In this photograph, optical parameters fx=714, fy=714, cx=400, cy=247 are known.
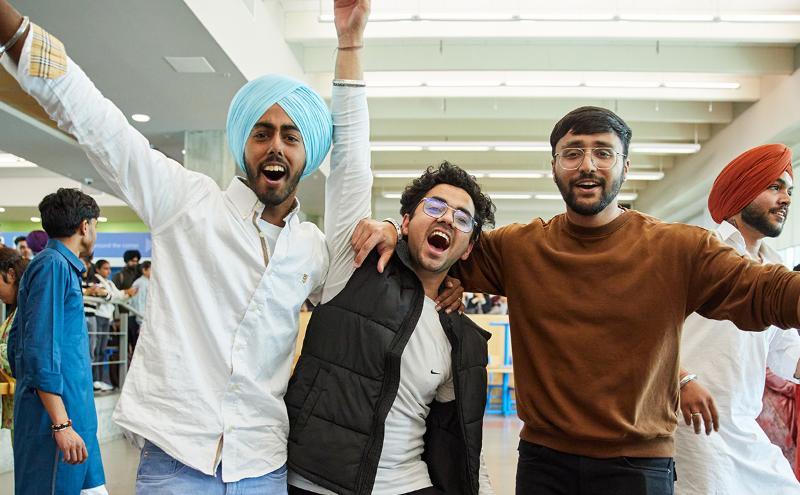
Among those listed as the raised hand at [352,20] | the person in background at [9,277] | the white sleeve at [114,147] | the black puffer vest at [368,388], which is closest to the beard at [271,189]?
the white sleeve at [114,147]

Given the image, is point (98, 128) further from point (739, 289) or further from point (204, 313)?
point (739, 289)

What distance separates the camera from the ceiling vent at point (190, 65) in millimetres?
7742

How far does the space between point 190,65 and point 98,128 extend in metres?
6.85

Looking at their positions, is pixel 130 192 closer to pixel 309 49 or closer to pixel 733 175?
pixel 733 175

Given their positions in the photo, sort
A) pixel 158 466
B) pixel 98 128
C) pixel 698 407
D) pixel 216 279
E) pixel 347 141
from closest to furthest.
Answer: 1. pixel 98 128
2. pixel 158 466
3. pixel 216 279
4. pixel 347 141
5. pixel 698 407

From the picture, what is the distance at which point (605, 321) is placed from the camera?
2.06 meters

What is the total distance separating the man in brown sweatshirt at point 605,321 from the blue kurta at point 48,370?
185 centimetres

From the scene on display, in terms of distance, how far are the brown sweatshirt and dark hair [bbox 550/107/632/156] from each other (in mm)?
262

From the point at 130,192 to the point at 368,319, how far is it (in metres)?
0.71

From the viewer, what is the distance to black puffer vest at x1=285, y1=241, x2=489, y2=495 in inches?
72.6

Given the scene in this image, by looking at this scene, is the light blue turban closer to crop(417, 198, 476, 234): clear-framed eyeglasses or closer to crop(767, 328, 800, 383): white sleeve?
crop(417, 198, 476, 234): clear-framed eyeglasses

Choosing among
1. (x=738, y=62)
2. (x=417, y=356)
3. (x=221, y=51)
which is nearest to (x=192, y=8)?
(x=221, y=51)

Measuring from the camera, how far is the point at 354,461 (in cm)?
184

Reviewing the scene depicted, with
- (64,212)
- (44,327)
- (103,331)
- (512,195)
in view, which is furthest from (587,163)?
(512,195)
